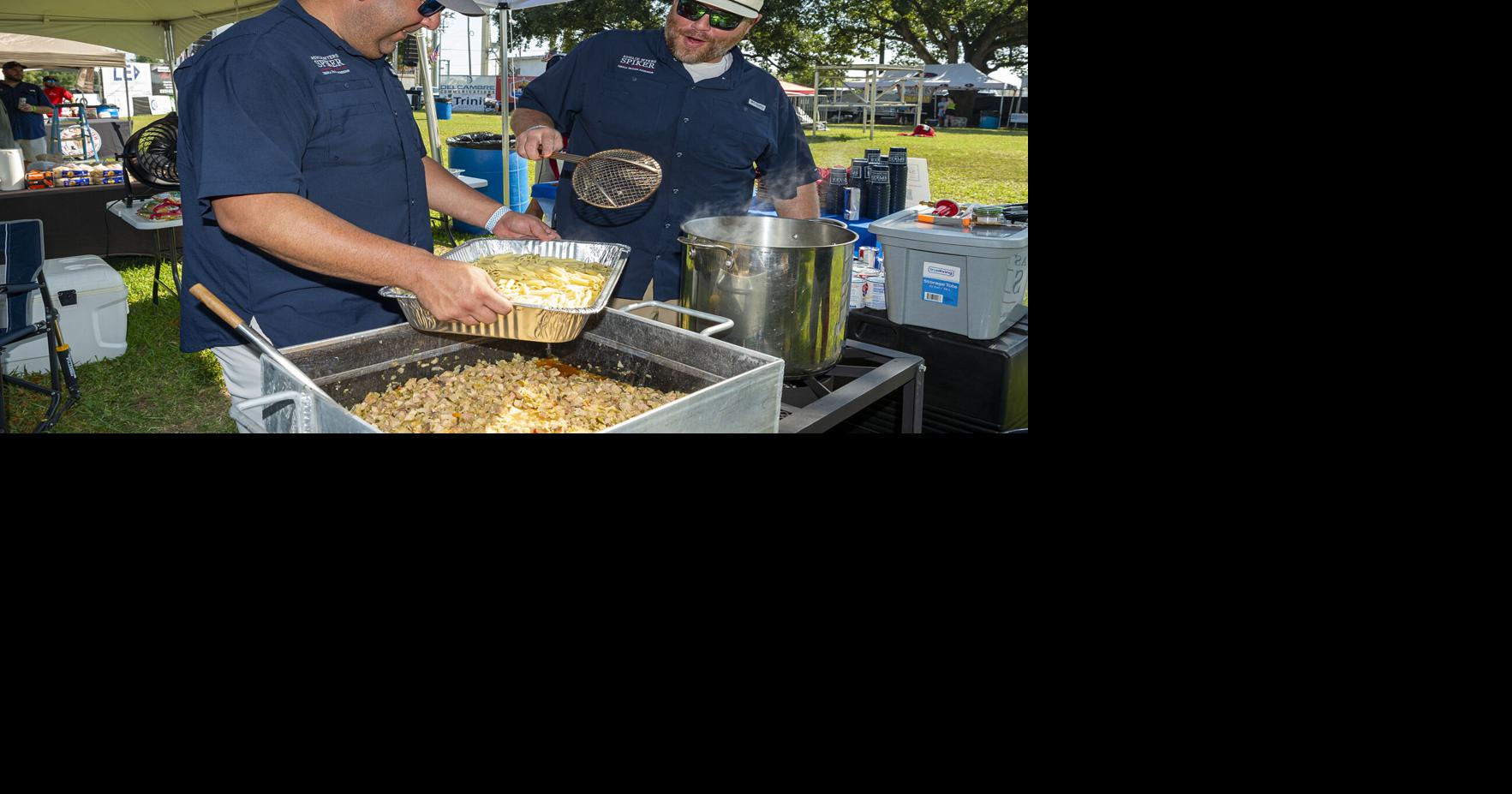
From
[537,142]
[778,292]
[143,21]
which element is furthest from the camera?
[143,21]

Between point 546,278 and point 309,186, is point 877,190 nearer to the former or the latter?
point 546,278

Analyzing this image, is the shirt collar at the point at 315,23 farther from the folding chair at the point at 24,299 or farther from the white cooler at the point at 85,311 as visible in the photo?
the white cooler at the point at 85,311

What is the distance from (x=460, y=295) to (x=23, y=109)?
9862mm

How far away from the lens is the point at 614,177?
1.93 m

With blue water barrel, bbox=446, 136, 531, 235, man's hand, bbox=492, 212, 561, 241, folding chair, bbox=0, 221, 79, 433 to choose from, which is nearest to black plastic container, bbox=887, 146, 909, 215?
man's hand, bbox=492, 212, 561, 241

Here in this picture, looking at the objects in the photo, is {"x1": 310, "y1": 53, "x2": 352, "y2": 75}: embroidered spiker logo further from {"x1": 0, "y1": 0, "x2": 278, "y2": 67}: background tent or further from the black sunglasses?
{"x1": 0, "y1": 0, "x2": 278, "y2": 67}: background tent

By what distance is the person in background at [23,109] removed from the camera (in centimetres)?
822

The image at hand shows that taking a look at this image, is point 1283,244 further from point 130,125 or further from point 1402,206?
point 130,125

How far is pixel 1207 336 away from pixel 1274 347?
0.10m

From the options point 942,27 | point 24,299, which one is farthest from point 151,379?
point 942,27

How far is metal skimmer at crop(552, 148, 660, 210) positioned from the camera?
5.96 feet

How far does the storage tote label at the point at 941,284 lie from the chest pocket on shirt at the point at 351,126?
136 centimetres

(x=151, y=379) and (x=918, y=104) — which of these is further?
(x=918, y=104)

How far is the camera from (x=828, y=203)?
3641mm
